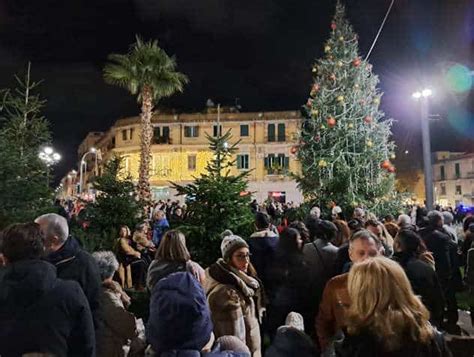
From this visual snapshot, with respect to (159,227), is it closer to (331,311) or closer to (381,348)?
(331,311)

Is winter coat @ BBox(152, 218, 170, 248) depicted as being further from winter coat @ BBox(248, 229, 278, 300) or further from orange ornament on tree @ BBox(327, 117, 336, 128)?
orange ornament on tree @ BBox(327, 117, 336, 128)

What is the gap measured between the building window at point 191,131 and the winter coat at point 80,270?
44.6 m

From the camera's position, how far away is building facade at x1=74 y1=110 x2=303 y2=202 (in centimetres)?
4700

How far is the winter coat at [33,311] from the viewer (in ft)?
9.12

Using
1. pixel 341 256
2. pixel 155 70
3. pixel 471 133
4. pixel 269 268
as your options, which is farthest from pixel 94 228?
pixel 471 133

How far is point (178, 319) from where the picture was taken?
2.62 meters

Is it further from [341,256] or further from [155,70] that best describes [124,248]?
[155,70]

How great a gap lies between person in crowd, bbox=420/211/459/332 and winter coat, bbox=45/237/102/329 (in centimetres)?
554

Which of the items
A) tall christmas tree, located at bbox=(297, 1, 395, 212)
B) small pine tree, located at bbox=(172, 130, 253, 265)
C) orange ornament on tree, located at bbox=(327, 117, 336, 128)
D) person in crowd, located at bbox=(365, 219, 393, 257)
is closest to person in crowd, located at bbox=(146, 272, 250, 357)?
person in crowd, located at bbox=(365, 219, 393, 257)

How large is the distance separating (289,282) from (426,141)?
940 centimetres

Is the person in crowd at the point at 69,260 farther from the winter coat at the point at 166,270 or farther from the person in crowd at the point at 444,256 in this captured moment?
the person in crowd at the point at 444,256

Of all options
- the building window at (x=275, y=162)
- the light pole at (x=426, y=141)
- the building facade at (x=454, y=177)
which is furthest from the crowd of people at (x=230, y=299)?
Answer: the building facade at (x=454, y=177)

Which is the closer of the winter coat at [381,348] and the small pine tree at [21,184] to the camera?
the winter coat at [381,348]

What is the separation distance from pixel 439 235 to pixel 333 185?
10.4 meters
